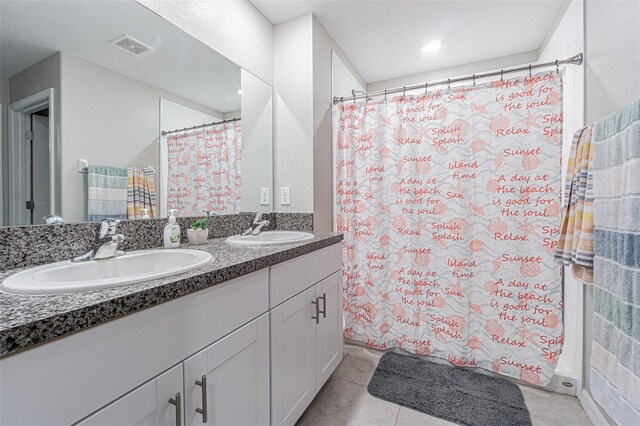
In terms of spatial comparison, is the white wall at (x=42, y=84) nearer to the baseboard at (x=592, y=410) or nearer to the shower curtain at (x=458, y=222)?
the shower curtain at (x=458, y=222)

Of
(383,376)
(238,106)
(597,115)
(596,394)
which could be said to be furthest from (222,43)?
(596,394)

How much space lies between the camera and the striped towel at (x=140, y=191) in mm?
1150

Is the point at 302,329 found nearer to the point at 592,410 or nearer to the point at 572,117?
the point at 592,410

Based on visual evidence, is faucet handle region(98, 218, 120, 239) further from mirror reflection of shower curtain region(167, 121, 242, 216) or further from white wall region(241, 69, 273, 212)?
white wall region(241, 69, 273, 212)

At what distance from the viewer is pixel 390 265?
1.94 m

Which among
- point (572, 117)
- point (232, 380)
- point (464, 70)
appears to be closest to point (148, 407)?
point (232, 380)

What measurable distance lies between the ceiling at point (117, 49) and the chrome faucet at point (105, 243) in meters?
0.52

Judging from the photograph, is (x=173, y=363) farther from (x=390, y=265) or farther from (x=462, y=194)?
(x=462, y=194)

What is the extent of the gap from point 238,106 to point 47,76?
36.0 inches

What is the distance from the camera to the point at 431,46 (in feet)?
7.16

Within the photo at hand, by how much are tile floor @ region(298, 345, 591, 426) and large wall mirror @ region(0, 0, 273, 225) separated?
1.21 meters

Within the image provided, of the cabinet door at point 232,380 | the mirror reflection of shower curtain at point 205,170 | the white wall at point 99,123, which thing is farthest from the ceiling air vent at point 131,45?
the cabinet door at point 232,380

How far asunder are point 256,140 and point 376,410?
172cm

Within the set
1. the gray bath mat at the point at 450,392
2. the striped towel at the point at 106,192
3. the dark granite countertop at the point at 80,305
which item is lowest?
the gray bath mat at the point at 450,392
